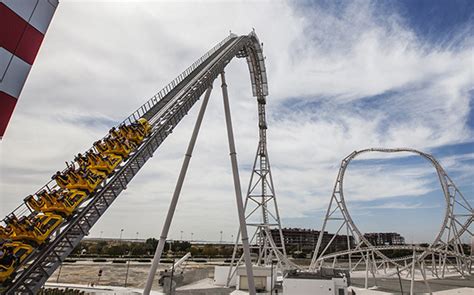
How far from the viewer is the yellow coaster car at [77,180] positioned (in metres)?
8.95

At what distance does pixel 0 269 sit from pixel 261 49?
22.2m

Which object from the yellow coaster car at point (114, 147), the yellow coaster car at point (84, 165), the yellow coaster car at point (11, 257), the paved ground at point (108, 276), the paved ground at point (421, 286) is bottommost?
the paved ground at point (108, 276)

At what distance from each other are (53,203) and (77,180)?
1116 millimetres

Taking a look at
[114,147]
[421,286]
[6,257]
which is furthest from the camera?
[421,286]

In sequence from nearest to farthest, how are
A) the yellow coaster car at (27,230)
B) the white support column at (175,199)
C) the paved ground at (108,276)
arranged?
the yellow coaster car at (27,230)
the white support column at (175,199)
the paved ground at (108,276)

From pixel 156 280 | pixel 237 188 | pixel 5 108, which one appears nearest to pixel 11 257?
pixel 5 108

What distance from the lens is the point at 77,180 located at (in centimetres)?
907

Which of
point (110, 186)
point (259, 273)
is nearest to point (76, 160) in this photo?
point (110, 186)

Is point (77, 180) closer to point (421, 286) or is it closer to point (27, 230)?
point (27, 230)

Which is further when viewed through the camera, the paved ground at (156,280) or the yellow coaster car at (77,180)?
the paved ground at (156,280)

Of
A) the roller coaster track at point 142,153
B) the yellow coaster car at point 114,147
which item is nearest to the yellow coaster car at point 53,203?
the roller coaster track at point 142,153

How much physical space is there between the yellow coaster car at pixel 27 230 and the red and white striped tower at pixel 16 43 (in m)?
4.32

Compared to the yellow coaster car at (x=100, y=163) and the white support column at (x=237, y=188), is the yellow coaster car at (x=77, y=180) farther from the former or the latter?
the white support column at (x=237, y=188)

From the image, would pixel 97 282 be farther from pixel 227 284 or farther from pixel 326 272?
pixel 326 272
